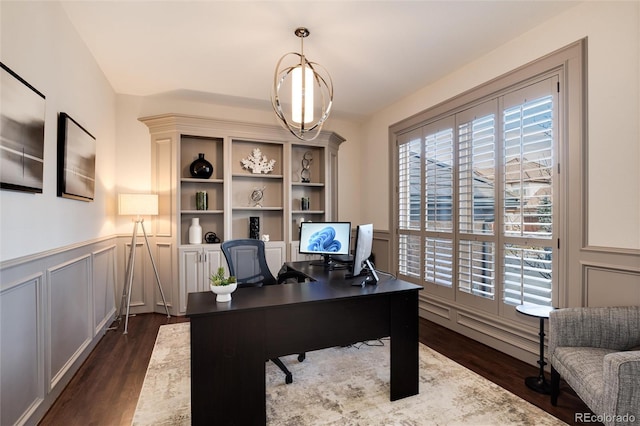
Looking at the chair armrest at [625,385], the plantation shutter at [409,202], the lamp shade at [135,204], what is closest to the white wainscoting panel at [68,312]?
the lamp shade at [135,204]

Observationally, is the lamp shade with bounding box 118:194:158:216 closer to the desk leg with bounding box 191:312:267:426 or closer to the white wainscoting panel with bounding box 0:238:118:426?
the white wainscoting panel with bounding box 0:238:118:426

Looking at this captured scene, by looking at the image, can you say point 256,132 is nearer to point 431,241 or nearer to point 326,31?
point 326,31

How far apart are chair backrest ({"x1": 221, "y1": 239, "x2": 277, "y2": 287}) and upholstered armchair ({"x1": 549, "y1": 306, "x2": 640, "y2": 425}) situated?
7.28ft

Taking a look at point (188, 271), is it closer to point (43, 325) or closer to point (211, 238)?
point (211, 238)

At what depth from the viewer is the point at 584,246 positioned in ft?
7.59

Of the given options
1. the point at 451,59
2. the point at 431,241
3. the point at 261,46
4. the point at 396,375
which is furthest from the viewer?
the point at 431,241

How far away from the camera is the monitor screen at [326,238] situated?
3041mm

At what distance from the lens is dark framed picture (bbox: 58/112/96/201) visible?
2262mm

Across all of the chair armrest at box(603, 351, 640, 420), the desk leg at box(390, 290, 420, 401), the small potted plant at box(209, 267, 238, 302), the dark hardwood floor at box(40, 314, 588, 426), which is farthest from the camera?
the desk leg at box(390, 290, 420, 401)

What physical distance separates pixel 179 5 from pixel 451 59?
2491mm

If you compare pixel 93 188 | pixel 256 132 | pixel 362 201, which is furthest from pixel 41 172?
pixel 362 201

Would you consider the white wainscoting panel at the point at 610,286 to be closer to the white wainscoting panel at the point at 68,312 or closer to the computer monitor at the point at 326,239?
the computer monitor at the point at 326,239

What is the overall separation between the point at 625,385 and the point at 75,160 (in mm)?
3712

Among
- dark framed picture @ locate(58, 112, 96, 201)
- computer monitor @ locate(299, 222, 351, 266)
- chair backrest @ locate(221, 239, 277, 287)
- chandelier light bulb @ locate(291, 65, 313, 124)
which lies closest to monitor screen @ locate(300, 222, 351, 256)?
computer monitor @ locate(299, 222, 351, 266)
